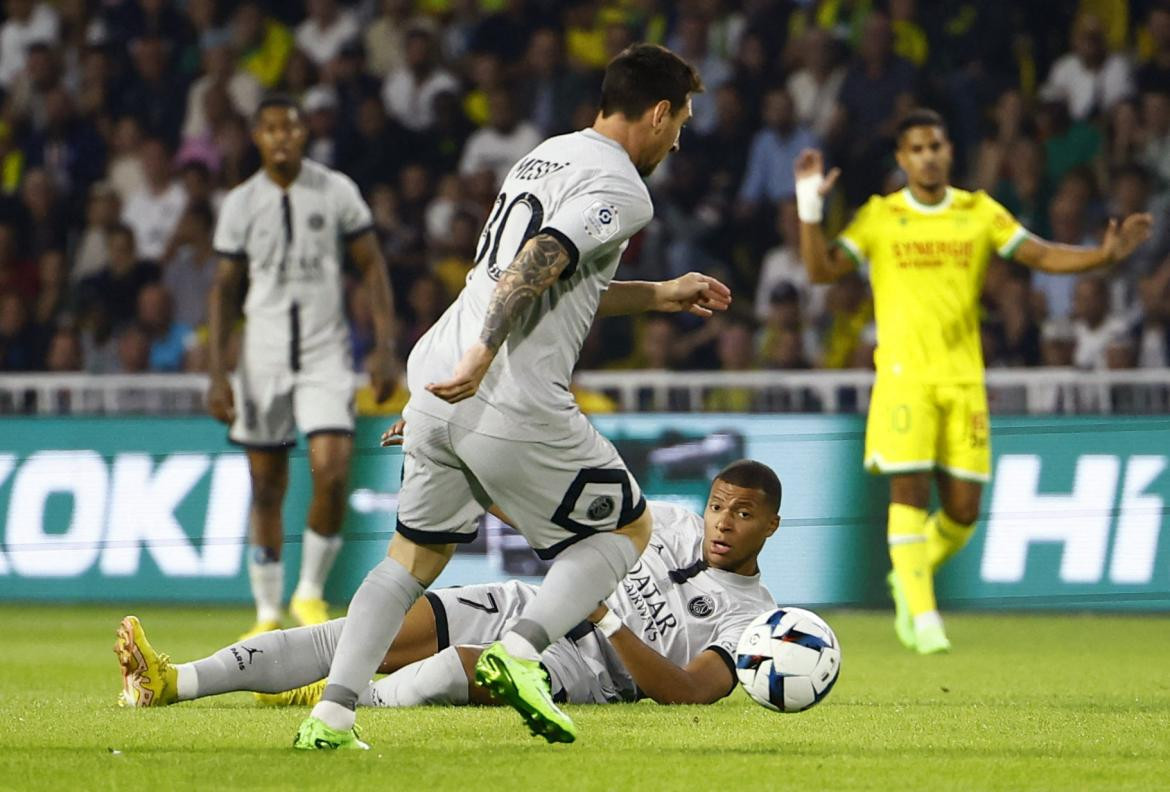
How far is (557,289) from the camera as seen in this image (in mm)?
5676

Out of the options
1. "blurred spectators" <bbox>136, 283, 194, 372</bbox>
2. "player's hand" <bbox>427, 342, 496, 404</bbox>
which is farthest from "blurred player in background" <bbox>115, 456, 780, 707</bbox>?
"blurred spectators" <bbox>136, 283, 194, 372</bbox>

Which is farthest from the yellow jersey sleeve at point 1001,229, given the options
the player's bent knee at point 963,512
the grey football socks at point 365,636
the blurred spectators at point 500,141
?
the blurred spectators at point 500,141

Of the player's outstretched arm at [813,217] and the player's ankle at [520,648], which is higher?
the player's outstretched arm at [813,217]

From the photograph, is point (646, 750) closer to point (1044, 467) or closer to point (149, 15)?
point (1044, 467)

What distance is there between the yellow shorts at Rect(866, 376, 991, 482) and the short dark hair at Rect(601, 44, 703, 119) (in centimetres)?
458

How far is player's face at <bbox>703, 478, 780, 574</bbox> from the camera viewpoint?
715cm

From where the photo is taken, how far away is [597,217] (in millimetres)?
5523

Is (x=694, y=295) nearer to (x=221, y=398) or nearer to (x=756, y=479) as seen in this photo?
(x=756, y=479)

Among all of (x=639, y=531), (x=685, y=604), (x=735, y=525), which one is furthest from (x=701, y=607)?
(x=639, y=531)

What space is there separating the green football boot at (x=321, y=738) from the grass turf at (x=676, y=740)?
0.06m

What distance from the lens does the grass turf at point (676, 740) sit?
205 inches

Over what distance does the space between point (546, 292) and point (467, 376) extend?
437 mm

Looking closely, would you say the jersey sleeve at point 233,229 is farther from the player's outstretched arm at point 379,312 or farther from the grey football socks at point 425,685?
the grey football socks at point 425,685

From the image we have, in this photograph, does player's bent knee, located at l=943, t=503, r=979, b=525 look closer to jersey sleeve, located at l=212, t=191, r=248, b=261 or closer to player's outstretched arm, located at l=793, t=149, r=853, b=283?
player's outstretched arm, located at l=793, t=149, r=853, b=283
